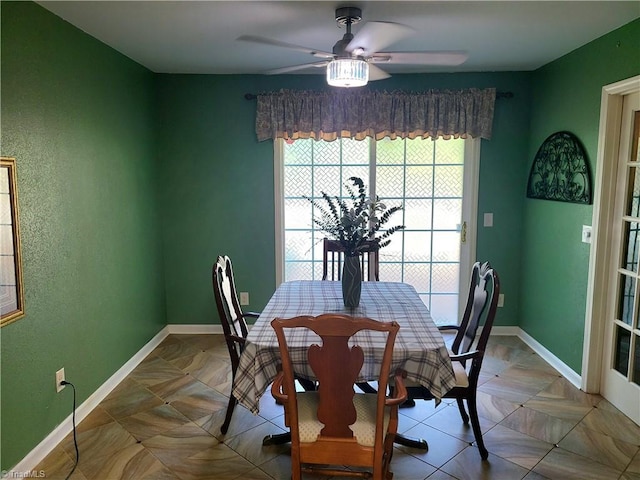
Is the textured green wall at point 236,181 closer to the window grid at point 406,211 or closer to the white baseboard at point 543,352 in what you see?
the white baseboard at point 543,352

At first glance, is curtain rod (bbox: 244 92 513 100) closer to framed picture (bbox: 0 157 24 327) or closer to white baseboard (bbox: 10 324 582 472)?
white baseboard (bbox: 10 324 582 472)

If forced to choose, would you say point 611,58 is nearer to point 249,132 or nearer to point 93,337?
point 249,132

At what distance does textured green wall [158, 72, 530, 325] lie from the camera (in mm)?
4301

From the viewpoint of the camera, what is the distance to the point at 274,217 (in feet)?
14.7

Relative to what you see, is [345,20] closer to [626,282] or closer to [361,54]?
[361,54]

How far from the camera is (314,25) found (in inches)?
112

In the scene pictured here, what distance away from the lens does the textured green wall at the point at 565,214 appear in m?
3.10

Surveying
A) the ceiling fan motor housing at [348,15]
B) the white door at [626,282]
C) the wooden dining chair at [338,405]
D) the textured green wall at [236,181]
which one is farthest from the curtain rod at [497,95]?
the wooden dining chair at [338,405]

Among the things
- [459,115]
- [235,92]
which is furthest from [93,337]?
[459,115]

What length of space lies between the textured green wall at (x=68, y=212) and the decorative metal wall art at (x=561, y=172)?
11.1 feet

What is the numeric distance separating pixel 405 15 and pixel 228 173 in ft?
7.54

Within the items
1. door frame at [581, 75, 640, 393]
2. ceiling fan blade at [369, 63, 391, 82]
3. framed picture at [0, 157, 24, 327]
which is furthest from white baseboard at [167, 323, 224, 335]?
door frame at [581, 75, 640, 393]

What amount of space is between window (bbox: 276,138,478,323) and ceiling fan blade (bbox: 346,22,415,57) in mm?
2023

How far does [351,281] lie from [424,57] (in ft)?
4.32
